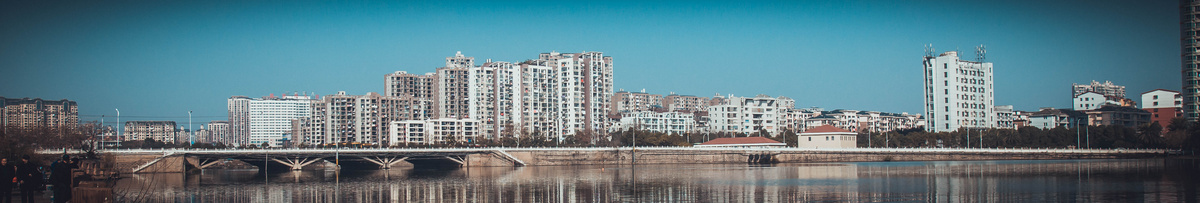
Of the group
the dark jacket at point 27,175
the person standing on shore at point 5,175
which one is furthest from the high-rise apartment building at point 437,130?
the person standing on shore at point 5,175

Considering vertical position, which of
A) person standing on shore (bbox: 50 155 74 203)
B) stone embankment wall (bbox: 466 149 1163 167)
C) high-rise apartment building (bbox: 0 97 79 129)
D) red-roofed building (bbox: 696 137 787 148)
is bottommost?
stone embankment wall (bbox: 466 149 1163 167)

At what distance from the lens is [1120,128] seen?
105 metres

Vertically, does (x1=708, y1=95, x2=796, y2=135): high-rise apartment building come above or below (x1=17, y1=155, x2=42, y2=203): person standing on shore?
above

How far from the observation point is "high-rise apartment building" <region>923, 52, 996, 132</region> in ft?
426

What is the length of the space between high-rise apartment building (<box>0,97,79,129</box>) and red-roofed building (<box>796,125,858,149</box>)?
84.6m

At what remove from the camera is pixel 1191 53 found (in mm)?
97312

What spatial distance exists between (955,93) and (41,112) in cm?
12801

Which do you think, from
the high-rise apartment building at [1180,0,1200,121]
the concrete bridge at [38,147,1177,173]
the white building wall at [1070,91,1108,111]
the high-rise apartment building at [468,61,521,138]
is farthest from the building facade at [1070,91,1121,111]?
the high-rise apartment building at [468,61,521,138]

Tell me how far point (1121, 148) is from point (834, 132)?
31.9 meters

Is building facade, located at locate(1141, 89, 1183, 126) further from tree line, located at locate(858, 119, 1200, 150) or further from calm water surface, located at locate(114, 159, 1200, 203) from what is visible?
calm water surface, located at locate(114, 159, 1200, 203)

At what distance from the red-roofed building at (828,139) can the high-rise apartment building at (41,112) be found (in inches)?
3330

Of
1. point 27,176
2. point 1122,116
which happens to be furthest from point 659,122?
point 27,176

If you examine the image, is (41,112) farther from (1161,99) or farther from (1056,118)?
(1161,99)

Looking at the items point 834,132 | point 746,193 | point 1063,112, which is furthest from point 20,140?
point 1063,112
